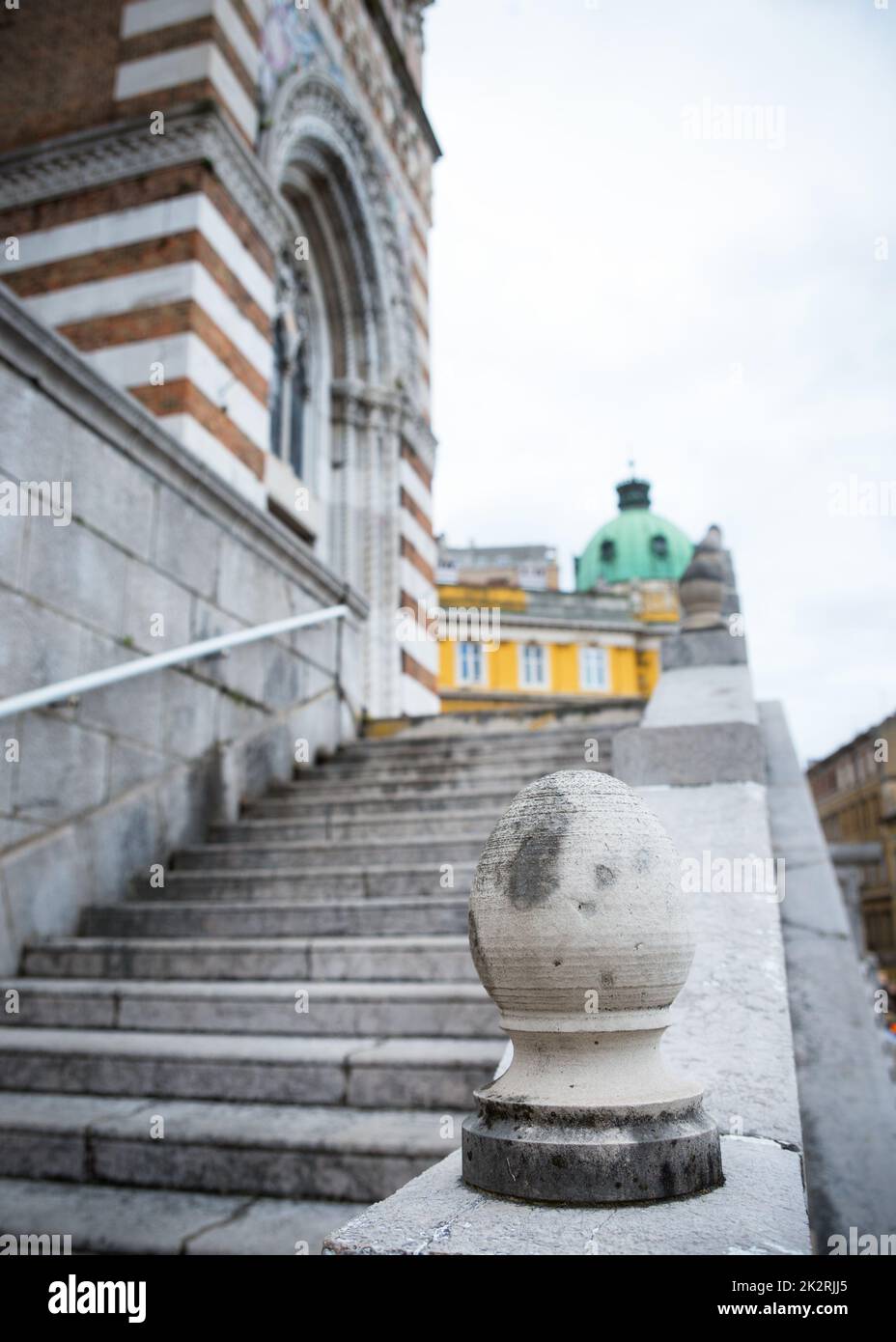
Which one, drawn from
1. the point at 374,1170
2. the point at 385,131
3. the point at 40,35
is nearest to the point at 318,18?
the point at 385,131

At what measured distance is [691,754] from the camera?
4.30 meters

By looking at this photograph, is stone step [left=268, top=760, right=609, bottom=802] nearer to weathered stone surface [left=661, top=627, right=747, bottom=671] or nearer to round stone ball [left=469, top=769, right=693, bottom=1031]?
weathered stone surface [left=661, top=627, right=747, bottom=671]

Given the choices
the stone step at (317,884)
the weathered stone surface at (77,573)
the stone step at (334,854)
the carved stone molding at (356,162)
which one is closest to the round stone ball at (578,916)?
the stone step at (317,884)

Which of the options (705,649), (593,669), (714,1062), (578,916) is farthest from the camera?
(593,669)

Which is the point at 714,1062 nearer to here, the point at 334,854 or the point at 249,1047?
the point at 249,1047

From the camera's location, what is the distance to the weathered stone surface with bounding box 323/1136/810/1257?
1.71 meters

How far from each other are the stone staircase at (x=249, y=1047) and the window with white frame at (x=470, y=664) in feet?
125

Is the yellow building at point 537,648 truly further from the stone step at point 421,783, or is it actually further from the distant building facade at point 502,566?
the stone step at point 421,783

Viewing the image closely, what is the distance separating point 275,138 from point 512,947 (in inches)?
396

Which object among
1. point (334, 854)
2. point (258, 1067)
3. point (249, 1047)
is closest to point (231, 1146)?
point (258, 1067)

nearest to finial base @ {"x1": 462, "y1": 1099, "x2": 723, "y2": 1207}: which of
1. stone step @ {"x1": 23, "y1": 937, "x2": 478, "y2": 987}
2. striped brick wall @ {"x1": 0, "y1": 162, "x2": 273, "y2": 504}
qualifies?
stone step @ {"x1": 23, "y1": 937, "x2": 478, "y2": 987}

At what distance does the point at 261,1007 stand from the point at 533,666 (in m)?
41.2
